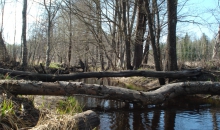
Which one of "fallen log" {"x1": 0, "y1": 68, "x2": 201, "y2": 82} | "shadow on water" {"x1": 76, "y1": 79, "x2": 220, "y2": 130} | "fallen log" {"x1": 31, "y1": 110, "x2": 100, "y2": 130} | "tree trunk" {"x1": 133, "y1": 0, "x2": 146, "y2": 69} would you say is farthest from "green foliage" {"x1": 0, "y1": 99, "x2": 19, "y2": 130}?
"tree trunk" {"x1": 133, "y1": 0, "x2": 146, "y2": 69}

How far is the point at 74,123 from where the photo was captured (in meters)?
3.80

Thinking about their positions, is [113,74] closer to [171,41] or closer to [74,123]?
[171,41]

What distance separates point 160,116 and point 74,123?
11.2 feet

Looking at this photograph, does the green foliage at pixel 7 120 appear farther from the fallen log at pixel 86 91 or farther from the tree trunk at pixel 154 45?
the tree trunk at pixel 154 45

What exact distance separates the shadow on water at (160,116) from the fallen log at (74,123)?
4.11 ft

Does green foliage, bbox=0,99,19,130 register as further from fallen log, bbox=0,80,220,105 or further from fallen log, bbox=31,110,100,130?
fallen log, bbox=0,80,220,105

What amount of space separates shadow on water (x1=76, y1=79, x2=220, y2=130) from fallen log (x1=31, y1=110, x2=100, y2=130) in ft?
4.11

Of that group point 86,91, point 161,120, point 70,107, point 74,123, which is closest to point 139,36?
point 86,91

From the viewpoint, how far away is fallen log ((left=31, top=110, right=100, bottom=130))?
3.59 metres

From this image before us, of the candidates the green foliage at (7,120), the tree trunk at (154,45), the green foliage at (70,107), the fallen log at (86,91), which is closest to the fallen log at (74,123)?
the green foliage at (7,120)

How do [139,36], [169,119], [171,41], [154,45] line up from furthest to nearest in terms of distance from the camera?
[139,36] < [154,45] < [171,41] < [169,119]

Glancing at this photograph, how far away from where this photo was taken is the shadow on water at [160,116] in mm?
5504

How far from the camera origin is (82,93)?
6.82m

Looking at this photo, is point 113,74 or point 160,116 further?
point 113,74
